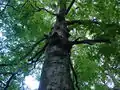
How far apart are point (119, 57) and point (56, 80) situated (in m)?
1.27

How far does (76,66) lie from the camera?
26.9 feet

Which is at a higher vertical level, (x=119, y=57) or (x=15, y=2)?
(x=15, y=2)

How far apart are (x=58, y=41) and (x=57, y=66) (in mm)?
729

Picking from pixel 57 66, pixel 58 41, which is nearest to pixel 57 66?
pixel 57 66

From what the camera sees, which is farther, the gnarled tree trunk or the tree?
the tree

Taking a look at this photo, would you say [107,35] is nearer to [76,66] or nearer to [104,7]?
[104,7]

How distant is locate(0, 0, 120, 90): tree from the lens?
12.4ft

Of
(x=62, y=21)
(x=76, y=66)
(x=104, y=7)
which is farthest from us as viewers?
(x=76, y=66)

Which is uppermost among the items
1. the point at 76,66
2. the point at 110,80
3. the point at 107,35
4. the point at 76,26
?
the point at 107,35

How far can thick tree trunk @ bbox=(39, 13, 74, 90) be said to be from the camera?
3472mm

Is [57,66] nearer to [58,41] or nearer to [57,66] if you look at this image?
[57,66]

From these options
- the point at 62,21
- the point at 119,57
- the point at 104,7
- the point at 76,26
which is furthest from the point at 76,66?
the point at 119,57

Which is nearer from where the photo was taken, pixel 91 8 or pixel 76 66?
pixel 91 8

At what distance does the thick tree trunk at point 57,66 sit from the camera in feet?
11.4
